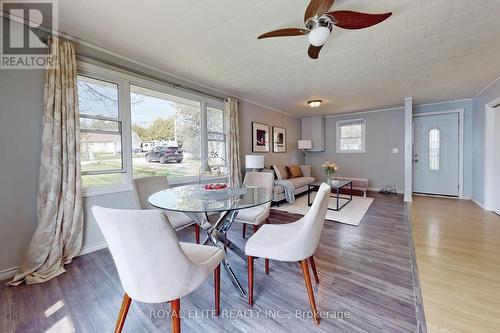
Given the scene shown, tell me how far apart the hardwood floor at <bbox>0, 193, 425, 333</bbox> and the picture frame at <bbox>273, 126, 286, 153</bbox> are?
3.79 m

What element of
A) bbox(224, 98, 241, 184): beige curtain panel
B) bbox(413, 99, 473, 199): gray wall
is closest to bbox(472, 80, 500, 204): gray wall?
bbox(413, 99, 473, 199): gray wall

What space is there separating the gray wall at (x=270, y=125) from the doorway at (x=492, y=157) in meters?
4.11

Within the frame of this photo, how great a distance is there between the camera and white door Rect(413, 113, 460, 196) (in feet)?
16.1

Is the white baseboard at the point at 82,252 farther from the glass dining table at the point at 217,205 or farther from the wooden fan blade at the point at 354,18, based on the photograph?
the wooden fan blade at the point at 354,18

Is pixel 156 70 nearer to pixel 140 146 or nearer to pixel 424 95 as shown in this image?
pixel 140 146

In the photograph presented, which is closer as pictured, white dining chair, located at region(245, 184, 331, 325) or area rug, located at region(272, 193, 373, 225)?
white dining chair, located at region(245, 184, 331, 325)

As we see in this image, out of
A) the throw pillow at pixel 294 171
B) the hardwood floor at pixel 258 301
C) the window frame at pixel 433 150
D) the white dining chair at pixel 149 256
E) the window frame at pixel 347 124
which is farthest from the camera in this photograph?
the window frame at pixel 347 124

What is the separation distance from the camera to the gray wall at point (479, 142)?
3989 mm

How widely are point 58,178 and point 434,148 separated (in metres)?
7.26

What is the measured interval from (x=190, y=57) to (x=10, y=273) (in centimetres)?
290

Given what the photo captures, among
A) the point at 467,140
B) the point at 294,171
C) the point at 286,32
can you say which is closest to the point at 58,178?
the point at 286,32

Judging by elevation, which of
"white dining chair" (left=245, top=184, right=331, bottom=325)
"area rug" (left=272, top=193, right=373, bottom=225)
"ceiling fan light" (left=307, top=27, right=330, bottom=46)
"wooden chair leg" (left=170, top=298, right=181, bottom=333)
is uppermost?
"ceiling fan light" (left=307, top=27, right=330, bottom=46)

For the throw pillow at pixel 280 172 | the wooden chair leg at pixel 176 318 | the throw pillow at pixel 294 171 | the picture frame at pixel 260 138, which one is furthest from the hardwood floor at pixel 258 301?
the throw pillow at pixel 294 171

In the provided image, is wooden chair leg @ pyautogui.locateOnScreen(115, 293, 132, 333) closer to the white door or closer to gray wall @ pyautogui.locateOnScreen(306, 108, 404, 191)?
gray wall @ pyautogui.locateOnScreen(306, 108, 404, 191)
